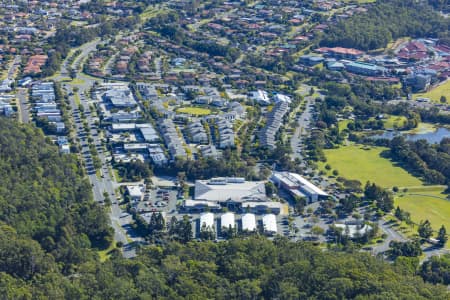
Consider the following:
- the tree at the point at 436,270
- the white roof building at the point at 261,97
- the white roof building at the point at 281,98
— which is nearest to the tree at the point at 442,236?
the tree at the point at 436,270

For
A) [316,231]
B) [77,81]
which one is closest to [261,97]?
[77,81]

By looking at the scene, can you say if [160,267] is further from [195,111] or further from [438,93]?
[438,93]

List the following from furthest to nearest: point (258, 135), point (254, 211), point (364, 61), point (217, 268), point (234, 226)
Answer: point (364, 61) → point (258, 135) → point (254, 211) → point (234, 226) → point (217, 268)

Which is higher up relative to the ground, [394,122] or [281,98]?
[281,98]

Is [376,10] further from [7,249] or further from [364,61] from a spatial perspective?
[7,249]

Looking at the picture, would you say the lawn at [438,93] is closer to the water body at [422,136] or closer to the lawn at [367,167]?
the water body at [422,136]

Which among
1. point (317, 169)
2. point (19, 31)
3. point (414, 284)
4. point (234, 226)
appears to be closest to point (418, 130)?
point (317, 169)
